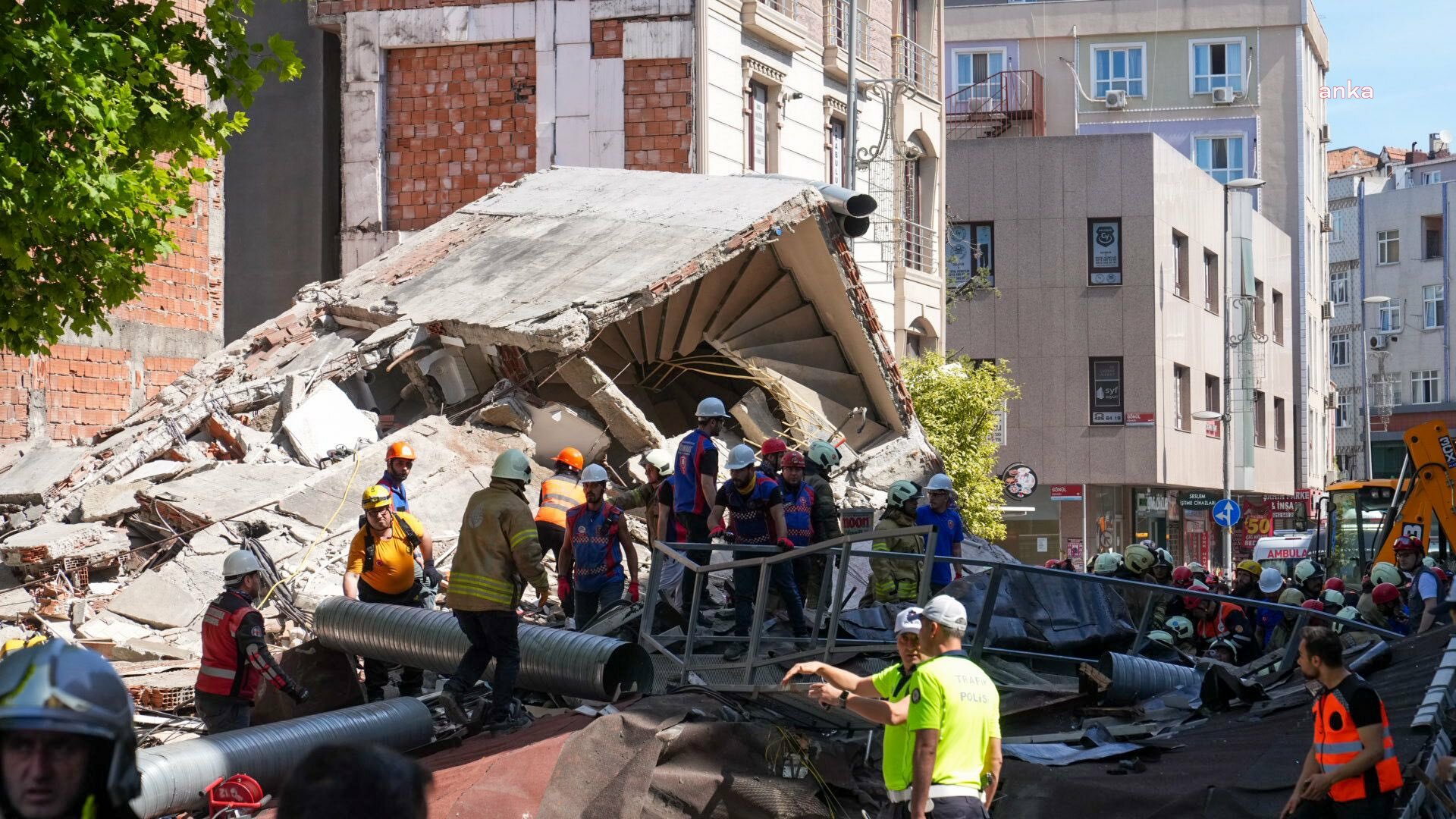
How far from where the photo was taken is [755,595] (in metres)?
10.9

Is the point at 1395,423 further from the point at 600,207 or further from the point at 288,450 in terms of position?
the point at 288,450

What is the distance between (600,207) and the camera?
18.4 metres

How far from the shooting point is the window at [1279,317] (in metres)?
46.1

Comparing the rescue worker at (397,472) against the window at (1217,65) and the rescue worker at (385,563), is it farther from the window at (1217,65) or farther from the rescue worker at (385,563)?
the window at (1217,65)

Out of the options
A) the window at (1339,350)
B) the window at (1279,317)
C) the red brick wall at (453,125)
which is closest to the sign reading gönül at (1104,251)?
the window at (1279,317)

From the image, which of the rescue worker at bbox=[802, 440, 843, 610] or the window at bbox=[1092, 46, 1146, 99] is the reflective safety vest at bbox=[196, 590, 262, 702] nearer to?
the rescue worker at bbox=[802, 440, 843, 610]

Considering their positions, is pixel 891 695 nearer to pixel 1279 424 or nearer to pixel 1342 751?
pixel 1342 751

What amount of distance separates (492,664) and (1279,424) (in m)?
40.8

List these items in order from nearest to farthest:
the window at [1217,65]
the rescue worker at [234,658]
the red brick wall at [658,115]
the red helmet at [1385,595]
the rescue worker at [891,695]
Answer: the rescue worker at [891,695]
the rescue worker at [234,658]
the red helmet at [1385,595]
the red brick wall at [658,115]
the window at [1217,65]

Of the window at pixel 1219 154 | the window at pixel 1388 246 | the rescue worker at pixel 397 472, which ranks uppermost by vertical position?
the window at pixel 1219 154

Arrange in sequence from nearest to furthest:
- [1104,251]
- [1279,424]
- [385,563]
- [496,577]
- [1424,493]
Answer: [496,577] → [385,563] → [1424,493] → [1104,251] → [1279,424]

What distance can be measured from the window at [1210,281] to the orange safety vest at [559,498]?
106 feet

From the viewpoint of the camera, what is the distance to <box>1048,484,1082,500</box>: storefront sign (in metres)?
36.4

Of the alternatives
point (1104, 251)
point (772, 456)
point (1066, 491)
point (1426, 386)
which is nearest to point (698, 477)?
point (772, 456)
